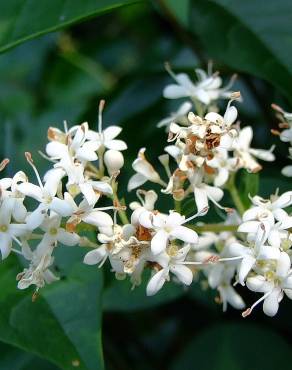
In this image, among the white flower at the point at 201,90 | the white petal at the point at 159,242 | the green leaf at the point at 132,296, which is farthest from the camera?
the green leaf at the point at 132,296

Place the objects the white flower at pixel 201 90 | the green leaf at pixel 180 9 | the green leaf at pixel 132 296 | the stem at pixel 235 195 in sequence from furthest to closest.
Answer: the green leaf at pixel 180 9, the green leaf at pixel 132 296, the white flower at pixel 201 90, the stem at pixel 235 195

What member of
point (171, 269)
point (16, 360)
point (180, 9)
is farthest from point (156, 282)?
point (180, 9)

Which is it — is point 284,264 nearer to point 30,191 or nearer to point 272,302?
point 272,302

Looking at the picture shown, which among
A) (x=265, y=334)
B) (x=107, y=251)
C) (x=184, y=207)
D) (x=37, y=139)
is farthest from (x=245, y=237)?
(x=37, y=139)

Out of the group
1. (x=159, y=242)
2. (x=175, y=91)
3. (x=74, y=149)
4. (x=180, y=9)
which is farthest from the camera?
(x=180, y=9)

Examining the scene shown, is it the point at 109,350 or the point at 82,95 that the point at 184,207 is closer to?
the point at 109,350

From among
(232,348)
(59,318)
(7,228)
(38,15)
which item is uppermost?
(38,15)

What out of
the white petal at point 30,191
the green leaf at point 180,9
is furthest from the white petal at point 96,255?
the green leaf at point 180,9

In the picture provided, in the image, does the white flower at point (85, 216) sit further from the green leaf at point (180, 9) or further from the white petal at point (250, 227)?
the green leaf at point (180, 9)
